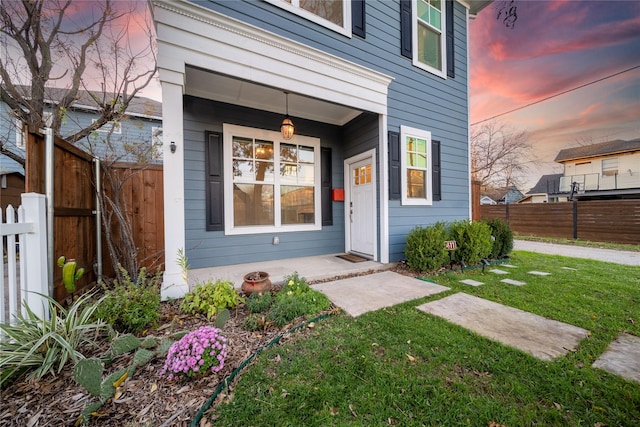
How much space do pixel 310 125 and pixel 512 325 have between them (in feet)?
15.4

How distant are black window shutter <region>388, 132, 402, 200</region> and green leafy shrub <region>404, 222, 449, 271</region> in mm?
874

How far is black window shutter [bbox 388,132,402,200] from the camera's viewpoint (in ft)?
15.1

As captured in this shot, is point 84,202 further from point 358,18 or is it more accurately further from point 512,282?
point 512,282

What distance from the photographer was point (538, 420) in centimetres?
135

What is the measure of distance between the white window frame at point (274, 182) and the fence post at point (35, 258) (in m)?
2.44

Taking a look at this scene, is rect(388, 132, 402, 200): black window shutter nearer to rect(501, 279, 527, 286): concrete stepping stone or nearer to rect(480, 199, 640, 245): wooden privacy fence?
rect(501, 279, 527, 286): concrete stepping stone

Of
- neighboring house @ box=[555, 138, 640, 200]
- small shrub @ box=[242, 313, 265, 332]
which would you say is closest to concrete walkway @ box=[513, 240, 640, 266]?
small shrub @ box=[242, 313, 265, 332]

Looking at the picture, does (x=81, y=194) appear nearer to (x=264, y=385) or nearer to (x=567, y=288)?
(x=264, y=385)

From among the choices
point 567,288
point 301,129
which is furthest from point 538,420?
point 301,129

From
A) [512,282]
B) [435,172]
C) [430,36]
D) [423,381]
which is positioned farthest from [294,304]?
[430,36]

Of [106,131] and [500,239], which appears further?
[106,131]

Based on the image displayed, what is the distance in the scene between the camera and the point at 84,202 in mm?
2982

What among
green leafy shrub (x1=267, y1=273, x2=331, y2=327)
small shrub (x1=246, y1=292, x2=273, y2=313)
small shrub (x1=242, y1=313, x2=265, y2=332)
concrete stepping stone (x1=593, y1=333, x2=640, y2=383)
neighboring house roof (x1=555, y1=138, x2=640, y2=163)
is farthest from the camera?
neighboring house roof (x1=555, y1=138, x2=640, y2=163)

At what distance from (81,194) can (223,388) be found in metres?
3.02
